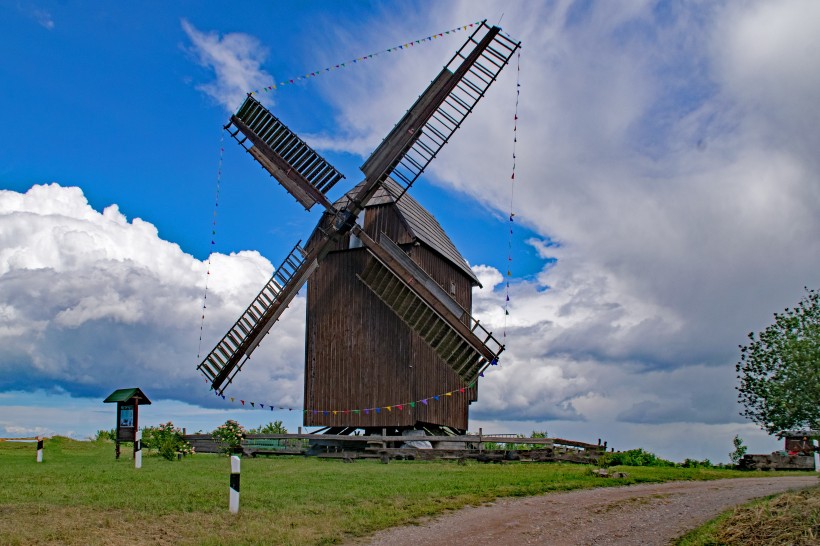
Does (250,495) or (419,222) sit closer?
(250,495)

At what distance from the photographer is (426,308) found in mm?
25547

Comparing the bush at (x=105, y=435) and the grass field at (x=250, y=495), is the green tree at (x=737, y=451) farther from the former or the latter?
the bush at (x=105, y=435)

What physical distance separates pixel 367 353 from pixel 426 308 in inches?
123

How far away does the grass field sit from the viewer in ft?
40.1

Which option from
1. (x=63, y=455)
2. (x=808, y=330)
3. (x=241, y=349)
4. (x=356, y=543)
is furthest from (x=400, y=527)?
(x=63, y=455)

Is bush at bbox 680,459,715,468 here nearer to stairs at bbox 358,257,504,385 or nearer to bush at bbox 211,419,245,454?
stairs at bbox 358,257,504,385

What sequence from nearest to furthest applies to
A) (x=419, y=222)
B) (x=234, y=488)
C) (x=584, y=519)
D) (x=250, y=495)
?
(x=234, y=488), (x=584, y=519), (x=250, y=495), (x=419, y=222)

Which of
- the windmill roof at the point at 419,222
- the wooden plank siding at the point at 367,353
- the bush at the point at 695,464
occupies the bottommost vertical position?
the bush at the point at 695,464

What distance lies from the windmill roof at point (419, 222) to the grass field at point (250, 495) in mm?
8188

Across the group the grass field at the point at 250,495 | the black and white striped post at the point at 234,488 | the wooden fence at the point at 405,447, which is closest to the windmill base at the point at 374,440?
the wooden fence at the point at 405,447

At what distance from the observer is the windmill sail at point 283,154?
89.1ft

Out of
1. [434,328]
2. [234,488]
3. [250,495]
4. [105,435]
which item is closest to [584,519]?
[234,488]

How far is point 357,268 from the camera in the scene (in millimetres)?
27500

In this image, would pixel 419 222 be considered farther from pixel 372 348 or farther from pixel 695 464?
pixel 695 464
